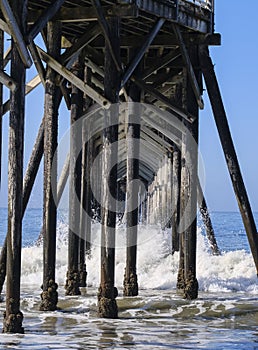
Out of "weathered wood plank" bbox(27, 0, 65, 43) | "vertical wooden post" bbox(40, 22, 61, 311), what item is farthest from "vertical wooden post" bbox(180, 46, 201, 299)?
"weathered wood plank" bbox(27, 0, 65, 43)

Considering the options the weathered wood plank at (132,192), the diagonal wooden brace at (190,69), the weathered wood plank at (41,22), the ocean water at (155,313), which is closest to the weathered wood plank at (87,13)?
the weathered wood plank at (41,22)

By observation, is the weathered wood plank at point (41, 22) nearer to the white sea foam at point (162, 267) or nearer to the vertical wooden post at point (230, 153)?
the vertical wooden post at point (230, 153)

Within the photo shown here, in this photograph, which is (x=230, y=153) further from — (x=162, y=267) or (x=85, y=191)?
(x=162, y=267)

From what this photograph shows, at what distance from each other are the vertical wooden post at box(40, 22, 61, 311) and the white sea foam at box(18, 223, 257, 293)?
11.6ft

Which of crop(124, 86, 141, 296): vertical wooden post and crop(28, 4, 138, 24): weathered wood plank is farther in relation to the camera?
crop(124, 86, 141, 296): vertical wooden post

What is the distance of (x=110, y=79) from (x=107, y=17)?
0.79 meters

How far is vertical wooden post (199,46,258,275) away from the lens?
1251 centimetres

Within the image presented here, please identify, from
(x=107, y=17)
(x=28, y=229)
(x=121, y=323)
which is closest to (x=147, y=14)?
(x=107, y=17)

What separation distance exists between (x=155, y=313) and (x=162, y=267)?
6.01 metres

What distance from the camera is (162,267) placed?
58.3 ft

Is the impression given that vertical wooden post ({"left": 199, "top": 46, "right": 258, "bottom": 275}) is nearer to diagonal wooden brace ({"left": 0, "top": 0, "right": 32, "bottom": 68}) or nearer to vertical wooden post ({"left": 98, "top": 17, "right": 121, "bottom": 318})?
vertical wooden post ({"left": 98, "top": 17, "right": 121, "bottom": 318})

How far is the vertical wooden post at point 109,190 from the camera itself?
1092 cm

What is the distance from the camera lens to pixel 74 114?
1339 centimetres

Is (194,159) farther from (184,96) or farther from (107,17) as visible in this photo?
(107,17)
